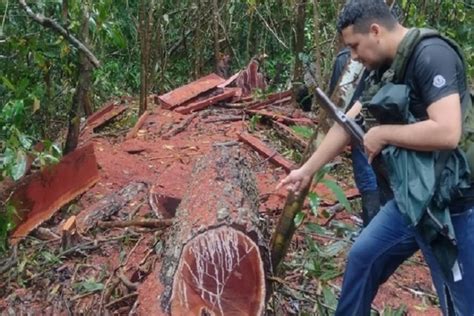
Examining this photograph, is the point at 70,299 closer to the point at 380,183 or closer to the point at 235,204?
the point at 235,204

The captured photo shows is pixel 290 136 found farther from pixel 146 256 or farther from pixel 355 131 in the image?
pixel 355 131

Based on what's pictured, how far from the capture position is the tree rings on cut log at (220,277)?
378 cm

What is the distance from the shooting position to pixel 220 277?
382cm

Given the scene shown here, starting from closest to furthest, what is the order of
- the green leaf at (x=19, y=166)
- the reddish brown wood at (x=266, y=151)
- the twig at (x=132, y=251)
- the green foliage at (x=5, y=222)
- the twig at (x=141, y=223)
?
the green leaf at (x=19, y=166), the twig at (x=132, y=251), the green foliage at (x=5, y=222), the twig at (x=141, y=223), the reddish brown wood at (x=266, y=151)

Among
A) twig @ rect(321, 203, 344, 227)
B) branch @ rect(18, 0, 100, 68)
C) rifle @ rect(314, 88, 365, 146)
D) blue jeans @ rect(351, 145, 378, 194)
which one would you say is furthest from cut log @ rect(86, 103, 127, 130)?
rifle @ rect(314, 88, 365, 146)

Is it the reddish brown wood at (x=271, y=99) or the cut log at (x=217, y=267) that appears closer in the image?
the cut log at (x=217, y=267)

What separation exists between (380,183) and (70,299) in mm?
2270

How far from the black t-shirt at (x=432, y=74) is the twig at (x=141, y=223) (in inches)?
101

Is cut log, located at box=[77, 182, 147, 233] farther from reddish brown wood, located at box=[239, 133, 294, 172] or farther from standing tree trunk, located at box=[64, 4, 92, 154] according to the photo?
reddish brown wood, located at box=[239, 133, 294, 172]

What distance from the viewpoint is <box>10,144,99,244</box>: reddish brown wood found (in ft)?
18.3

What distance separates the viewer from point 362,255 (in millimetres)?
3504

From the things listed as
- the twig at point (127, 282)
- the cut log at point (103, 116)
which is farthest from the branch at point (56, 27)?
the cut log at point (103, 116)

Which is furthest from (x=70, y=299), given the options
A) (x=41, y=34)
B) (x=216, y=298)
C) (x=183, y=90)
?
(x=183, y=90)

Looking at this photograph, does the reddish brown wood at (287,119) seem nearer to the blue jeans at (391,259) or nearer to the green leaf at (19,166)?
the green leaf at (19,166)
